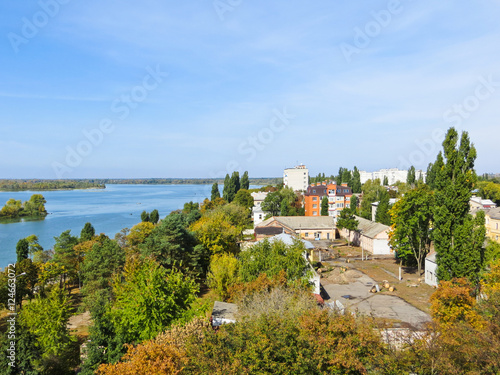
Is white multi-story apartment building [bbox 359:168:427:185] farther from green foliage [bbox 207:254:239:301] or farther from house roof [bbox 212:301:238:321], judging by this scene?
house roof [bbox 212:301:238:321]

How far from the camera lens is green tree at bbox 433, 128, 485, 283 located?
22.1 m

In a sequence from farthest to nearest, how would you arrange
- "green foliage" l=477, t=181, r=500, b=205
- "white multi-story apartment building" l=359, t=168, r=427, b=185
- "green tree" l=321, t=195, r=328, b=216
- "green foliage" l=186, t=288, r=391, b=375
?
"white multi-story apartment building" l=359, t=168, r=427, b=185 < "green foliage" l=477, t=181, r=500, b=205 < "green tree" l=321, t=195, r=328, b=216 < "green foliage" l=186, t=288, r=391, b=375

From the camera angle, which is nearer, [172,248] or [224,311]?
[224,311]

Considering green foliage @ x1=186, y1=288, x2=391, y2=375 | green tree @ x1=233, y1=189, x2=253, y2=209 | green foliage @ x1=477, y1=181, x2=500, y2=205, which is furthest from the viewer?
green foliage @ x1=477, y1=181, x2=500, y2=205

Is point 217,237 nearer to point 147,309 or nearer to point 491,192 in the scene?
point 147,309

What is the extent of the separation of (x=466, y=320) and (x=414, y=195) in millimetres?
17870

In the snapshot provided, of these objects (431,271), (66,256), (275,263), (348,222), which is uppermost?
(275,263)

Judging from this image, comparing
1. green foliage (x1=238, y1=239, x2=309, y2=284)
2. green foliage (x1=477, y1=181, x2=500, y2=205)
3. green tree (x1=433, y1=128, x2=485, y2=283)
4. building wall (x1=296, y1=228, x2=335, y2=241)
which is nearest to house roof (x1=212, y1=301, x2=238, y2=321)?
green foliage (x1=238, y1=239, x2=309, y2=284)

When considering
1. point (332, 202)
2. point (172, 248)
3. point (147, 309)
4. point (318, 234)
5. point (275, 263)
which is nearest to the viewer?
point (147, 309)

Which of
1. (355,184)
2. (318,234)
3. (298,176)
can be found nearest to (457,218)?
(318,234)

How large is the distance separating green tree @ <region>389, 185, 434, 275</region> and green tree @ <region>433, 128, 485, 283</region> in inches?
209

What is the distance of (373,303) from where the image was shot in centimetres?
2361

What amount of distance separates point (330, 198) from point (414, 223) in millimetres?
32821

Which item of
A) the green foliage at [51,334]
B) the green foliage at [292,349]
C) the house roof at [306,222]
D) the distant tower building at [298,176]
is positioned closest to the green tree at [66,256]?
the green foliage at [51,334]
